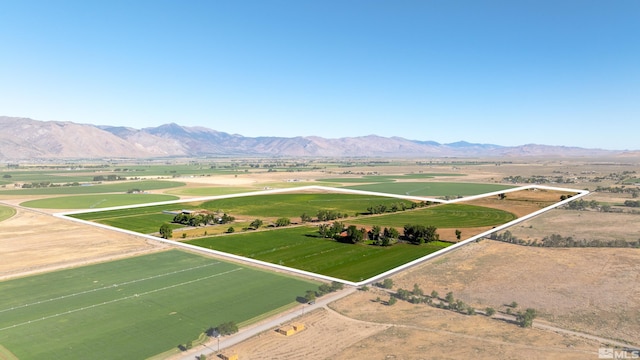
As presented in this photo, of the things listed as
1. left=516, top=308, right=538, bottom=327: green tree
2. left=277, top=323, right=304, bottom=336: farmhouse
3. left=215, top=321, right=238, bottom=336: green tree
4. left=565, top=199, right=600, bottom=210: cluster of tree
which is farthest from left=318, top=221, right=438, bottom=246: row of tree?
left=565, top=199, right=600, bottom=210: cluster of tree

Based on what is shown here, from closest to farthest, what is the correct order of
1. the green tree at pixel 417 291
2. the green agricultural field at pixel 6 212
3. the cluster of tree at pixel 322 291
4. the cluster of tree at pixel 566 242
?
the cluster of tree at pixel 322 291
the green tree at pixel 417 291
the cluster of tree at pixel 566 242
the green agricultural field at pixel 6 212

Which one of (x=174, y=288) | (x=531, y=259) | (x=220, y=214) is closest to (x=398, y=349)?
(x=174, y=288)

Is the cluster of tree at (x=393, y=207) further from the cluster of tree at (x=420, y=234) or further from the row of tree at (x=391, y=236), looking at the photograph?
the cluster of tree at (x=420, y=234)

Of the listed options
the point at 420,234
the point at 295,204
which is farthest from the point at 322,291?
the point at 295,204

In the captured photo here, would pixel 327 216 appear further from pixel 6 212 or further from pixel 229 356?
pixel 6 212

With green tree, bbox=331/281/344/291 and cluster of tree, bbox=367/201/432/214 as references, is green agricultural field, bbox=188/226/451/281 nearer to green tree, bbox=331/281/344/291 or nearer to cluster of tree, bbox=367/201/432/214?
green tree, bbox=331/281/344/291

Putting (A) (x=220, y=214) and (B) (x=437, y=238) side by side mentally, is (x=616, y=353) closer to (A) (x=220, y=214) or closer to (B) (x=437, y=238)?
(B) (x=437, y=238)

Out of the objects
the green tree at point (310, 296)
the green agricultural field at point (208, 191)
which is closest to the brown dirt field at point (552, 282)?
the green tree at point (310, 296)
